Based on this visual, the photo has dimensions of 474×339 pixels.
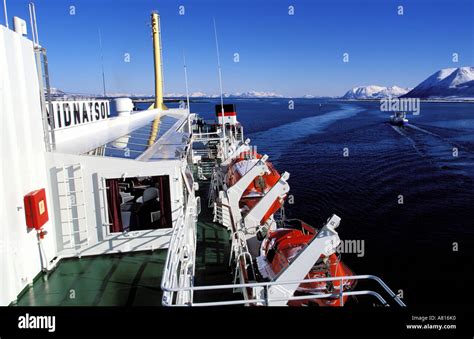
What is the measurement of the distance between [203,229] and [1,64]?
702cm

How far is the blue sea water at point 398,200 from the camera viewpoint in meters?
16.2

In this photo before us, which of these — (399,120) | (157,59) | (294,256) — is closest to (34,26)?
(294,256)

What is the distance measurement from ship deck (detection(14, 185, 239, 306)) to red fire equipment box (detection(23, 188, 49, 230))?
1.16 metres

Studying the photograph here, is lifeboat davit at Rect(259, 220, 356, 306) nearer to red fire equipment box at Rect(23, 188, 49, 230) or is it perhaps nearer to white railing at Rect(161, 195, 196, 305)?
white railing at Rect(161, 195, 196, 305)

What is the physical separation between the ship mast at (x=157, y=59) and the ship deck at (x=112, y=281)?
2303cm

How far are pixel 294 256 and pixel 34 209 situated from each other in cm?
588

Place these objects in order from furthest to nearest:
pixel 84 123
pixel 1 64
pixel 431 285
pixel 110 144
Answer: pixel 431 285 → pixel 84 123 → pixel 110 144 → pixel 1 64

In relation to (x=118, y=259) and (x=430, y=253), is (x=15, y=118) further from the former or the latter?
(x=430, y=253)

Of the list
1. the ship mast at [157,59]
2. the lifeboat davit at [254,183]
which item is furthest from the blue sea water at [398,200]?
the ship mast at [157,59]

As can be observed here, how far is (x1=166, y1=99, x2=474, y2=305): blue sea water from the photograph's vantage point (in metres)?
16.2

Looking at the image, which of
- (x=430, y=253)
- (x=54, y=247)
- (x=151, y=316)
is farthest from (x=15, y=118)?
(x=430, y=253)

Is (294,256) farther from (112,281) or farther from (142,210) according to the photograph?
(112,281)

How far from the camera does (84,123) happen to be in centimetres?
1278

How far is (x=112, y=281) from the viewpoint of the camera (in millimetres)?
6980
